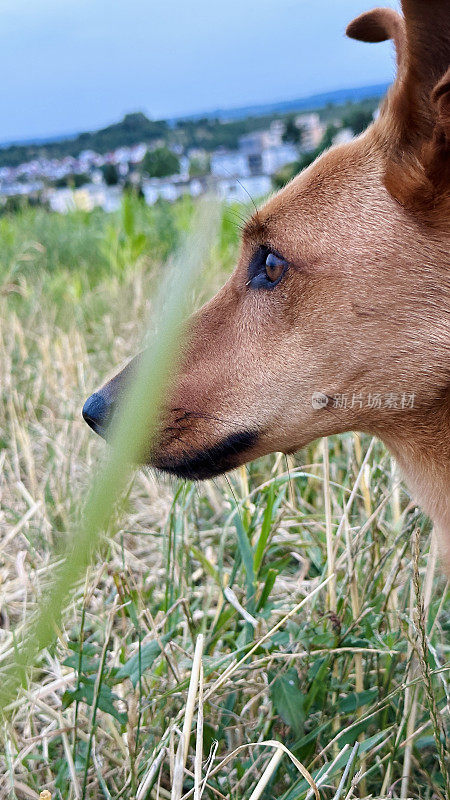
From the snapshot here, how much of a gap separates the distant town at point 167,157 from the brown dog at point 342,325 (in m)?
0.21

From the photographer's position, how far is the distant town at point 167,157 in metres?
2.32

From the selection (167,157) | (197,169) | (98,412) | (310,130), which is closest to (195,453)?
(98,412)

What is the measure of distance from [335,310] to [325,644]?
707mm

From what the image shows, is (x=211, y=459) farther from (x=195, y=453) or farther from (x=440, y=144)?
(x=440, y=144)

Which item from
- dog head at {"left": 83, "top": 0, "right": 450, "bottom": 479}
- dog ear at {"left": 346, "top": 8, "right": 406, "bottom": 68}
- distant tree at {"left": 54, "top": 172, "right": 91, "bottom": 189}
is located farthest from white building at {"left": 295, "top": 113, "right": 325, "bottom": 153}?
distant tree at {"left": 54, "top": 172, "right": 91, "bottom": 189}

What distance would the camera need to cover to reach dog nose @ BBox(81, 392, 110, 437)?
1.47 m

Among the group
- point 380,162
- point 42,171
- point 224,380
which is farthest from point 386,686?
point 42,171

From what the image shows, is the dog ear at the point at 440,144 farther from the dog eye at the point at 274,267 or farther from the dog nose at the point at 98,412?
the dog nose at the point at 98,412

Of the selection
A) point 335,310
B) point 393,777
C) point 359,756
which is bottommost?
point 393,777

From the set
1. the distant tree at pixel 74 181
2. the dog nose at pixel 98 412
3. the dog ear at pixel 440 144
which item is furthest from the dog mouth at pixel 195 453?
the distant tree at pixel 74 181

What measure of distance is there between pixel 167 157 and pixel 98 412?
1.01 meters

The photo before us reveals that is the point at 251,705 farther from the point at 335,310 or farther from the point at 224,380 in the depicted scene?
the point at 335,310

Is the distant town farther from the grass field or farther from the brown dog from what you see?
the grass field

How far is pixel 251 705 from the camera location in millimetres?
1579
